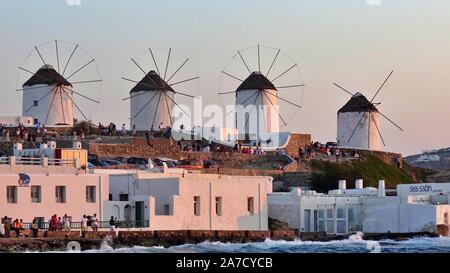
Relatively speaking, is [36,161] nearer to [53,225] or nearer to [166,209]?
[166,209]

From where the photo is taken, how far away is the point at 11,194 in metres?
31.6

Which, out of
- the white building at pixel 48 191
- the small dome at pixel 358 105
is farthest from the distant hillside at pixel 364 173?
the white building at pixel 48 191

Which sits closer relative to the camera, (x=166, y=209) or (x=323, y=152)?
(x=166, y=209)

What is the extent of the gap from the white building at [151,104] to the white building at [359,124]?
10166 mm

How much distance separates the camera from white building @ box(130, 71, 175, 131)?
65.5m

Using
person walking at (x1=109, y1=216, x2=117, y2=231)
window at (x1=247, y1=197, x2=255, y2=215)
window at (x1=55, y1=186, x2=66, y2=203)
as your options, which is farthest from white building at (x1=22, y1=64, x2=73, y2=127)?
person walking at (x1=109, y1=216, x2=117, y2=231)

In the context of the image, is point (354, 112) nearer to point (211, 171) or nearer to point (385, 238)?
point (211, 171)

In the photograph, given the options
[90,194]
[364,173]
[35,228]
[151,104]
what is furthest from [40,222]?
[151,104]

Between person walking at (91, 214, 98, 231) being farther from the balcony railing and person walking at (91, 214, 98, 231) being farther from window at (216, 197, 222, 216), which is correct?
window at (216, 197, 222, 216)

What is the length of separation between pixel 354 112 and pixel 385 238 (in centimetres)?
3322

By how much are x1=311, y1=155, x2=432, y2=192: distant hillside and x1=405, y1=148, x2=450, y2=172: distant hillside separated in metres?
12.4

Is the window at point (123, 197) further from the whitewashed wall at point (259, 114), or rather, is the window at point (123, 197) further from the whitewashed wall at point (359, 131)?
the whitewashed wall at point (359, 131)

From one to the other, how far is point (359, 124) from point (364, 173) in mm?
12418
